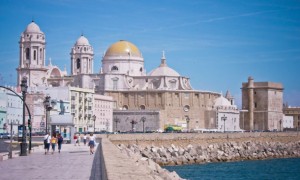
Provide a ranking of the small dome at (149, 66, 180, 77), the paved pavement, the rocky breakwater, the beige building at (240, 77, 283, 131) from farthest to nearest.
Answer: the beige building at (240, 77, 283, 131) → the small dome at (149, 66, 180, 77) → the rocky breakwater → the paved pavement

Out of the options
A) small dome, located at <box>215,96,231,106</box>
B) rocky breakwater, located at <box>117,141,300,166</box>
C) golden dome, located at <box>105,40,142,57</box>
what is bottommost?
rocky breakwater, located at <box>117,141,300,166</box>

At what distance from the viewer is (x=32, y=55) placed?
96.6 m

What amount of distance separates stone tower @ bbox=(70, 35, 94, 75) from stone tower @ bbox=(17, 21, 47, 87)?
35.5 ft

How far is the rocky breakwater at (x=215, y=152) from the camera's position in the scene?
1951 inches

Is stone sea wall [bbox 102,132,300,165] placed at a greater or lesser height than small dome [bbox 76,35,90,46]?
lesser

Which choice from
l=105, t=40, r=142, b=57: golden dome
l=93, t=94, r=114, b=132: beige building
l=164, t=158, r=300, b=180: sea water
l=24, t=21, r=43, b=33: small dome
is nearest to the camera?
l=164, t=158, r=300, b=180: sea water

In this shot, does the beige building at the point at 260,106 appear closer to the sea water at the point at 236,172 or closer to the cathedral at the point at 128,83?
the cathedral at the point at 128,83

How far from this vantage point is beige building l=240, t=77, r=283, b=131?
391 feet

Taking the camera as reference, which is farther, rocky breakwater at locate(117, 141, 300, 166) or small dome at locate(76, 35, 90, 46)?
small dome at locate(76, 35, 90, 46)

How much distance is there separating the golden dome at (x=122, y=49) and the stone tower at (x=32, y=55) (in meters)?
18.5

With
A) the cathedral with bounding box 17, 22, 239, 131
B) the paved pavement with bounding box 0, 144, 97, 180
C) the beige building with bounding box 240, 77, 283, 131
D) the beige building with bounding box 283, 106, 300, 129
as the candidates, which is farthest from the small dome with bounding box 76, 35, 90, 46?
the paved pavement with bounding box 0, 144, 97, 180

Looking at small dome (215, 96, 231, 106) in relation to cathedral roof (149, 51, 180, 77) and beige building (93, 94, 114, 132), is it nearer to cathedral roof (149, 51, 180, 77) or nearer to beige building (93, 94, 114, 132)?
cathedral roof (149, 51, 180, 77)

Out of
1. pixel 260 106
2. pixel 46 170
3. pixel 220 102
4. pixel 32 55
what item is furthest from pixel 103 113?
pixel 46 170

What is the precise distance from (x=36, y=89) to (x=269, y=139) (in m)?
33.9
